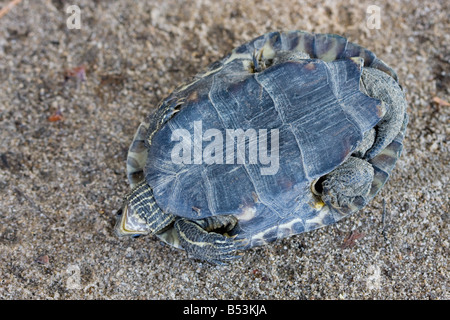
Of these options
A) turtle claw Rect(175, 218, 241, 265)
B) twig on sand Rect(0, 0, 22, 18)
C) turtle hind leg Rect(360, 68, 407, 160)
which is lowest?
turtle claw Rect(175, 218, 241, 265)

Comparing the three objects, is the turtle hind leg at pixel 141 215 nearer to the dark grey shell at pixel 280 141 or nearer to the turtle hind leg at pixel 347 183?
the dark grey shell at pixel 280 141

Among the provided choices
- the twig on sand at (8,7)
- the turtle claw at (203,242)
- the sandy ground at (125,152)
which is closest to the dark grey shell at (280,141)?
the turtle claw at (203,242)

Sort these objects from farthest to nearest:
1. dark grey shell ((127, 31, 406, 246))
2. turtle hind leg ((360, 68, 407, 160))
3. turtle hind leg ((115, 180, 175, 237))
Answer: turtle hind leg ((360, 68, 407, 160)) < turtle hind leg ((115, 180, 175, 237)) < dark grey shell ((127, 31, 406, 246))

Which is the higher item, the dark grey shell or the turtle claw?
the dark grey shell

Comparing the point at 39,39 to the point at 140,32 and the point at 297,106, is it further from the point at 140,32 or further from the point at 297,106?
the point at 297,106

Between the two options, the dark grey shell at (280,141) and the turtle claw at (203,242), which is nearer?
the dark grey shell at (280,141)

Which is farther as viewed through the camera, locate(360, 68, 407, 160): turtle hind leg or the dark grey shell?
locate(360, 68, 407, 160): turtle hind leg

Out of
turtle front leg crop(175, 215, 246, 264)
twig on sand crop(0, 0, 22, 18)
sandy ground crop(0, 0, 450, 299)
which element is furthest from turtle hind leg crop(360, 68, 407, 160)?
twig on sand crop(0, 0, 22, 18)

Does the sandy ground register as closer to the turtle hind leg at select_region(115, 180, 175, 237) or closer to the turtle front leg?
the turtle front leg
